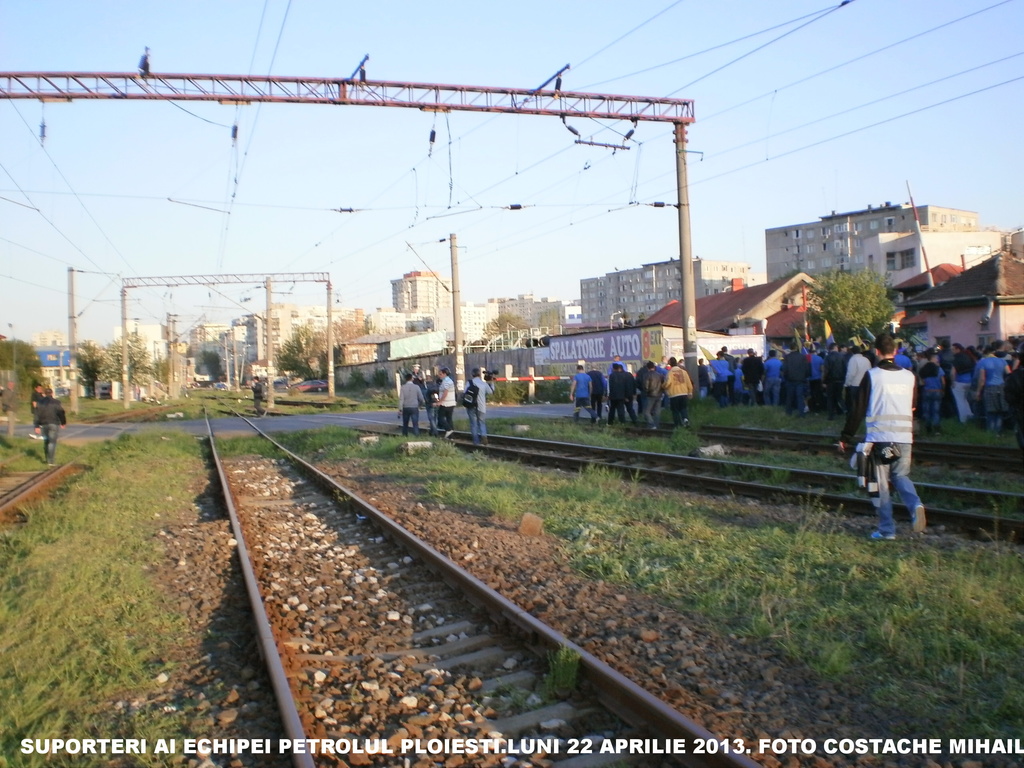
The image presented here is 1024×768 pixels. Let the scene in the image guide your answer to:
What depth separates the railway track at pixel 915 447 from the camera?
1282 centimetres

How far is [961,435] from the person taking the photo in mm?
15766

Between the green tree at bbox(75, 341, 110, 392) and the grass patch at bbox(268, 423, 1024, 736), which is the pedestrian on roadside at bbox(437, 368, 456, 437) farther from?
the green tree at bbox(75, 341, 110, 392)

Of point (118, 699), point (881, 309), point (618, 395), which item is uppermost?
point (881, 309)

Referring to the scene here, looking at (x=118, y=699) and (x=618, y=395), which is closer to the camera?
(x=118, y=699)

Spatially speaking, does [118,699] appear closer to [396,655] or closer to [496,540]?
[396,655]

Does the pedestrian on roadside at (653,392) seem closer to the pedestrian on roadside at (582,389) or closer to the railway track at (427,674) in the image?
the pedestrian on roadside at (582,389)

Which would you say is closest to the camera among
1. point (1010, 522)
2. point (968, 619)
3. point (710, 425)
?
point (968, 619)

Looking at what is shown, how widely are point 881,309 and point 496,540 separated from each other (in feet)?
151

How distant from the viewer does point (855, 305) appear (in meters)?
49.2

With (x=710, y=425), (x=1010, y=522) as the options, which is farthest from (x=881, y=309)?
(x=1010, y=522)

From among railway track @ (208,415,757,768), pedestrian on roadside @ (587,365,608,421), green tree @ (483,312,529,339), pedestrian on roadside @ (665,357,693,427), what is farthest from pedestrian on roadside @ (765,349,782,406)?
green tree @ (483,312,529,339)

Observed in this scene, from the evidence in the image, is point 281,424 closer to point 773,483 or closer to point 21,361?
point 773,483

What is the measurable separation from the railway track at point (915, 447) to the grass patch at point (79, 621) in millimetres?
10578

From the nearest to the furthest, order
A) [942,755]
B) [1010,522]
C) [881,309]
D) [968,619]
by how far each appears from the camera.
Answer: [942,755], [968,619], [1010,522], [881,309]
